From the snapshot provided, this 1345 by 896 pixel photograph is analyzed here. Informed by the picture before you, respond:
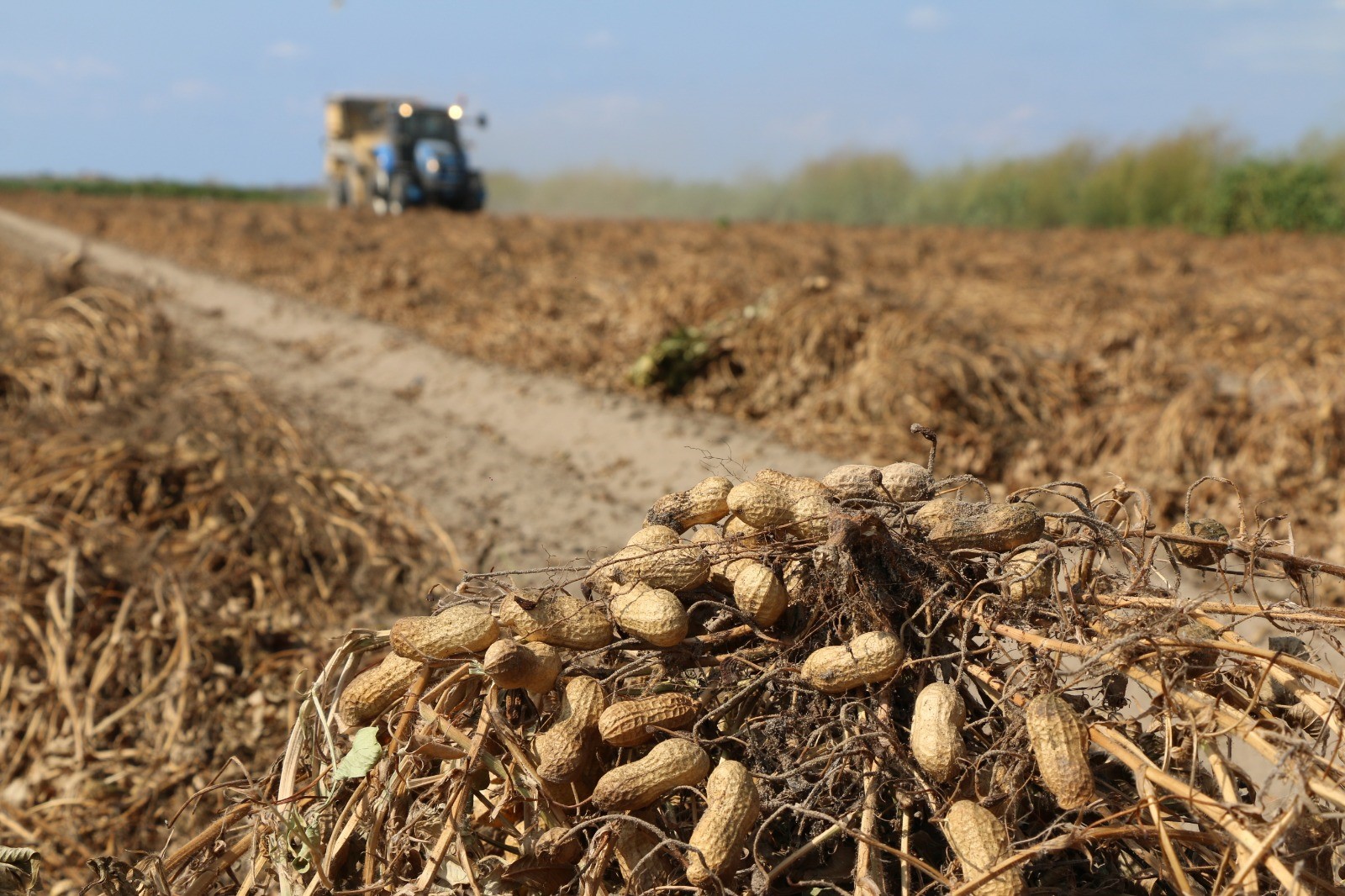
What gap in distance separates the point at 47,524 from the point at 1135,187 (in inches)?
1556

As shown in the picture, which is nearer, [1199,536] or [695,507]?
[1199,536]

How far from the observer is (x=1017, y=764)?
4.87 feet

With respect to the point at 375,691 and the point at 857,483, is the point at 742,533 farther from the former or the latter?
the point at 375,691

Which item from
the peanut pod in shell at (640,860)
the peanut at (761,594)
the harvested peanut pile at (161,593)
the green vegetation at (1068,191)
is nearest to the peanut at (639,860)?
the peanut pod in shell at (640,860)

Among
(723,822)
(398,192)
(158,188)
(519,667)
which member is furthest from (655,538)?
(158,188)

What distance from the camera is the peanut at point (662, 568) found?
173 centimetres

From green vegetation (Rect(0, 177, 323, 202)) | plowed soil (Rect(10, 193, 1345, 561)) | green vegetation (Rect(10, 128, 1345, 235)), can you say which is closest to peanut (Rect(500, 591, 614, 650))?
plowed soil (Rect(10, 193, 1345, 561))

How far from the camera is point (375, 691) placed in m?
1.78

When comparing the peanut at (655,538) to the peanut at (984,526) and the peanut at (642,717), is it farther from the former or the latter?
the peanut at (984,526)

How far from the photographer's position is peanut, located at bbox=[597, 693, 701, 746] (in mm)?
1585

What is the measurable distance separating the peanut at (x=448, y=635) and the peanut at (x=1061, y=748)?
0.83 metres

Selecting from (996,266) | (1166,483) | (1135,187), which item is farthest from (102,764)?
(1135,187)

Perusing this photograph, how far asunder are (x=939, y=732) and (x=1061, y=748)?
0.17m

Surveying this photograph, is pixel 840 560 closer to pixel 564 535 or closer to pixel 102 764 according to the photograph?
pixel 102 764
